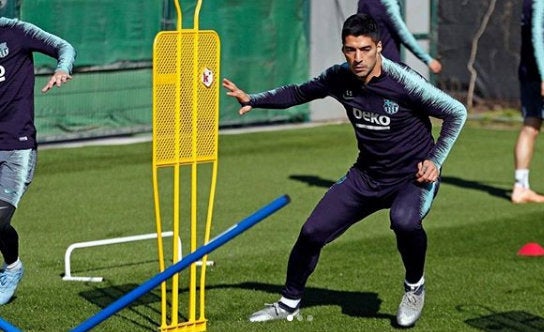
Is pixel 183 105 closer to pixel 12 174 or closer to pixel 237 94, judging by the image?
pixel 237 94

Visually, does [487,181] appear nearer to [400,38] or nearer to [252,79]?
[400,38]

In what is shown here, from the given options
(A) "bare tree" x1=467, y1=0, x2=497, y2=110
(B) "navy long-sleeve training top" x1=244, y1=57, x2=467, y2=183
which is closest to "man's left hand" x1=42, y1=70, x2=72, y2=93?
(B) "navy long-sleeve training top" x1=244, y1=57, x2=467, y2=183

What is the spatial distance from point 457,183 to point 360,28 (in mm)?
6899

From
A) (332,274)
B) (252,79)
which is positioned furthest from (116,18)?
(332,274)

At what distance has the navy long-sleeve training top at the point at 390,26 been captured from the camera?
40.4ft

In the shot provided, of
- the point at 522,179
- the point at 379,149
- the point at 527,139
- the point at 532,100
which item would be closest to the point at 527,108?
the point at 532,100

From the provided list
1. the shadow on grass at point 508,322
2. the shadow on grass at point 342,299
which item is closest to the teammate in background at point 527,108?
the shadow on grass at point 342,299

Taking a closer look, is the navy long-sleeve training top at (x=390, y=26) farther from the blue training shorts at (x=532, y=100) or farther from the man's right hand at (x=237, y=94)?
the man's right hand at (x=237, y=94)

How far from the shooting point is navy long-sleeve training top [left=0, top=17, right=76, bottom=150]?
8.30m

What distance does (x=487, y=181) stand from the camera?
1413cm

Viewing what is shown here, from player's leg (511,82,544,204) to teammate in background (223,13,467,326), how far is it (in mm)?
5029

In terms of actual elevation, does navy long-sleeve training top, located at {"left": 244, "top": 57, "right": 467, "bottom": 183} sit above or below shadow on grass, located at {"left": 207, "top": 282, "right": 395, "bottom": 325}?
above

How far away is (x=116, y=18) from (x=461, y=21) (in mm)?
6553

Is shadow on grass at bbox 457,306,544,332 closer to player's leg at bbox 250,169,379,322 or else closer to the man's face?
player's leg at bbox 250,169,379,322
